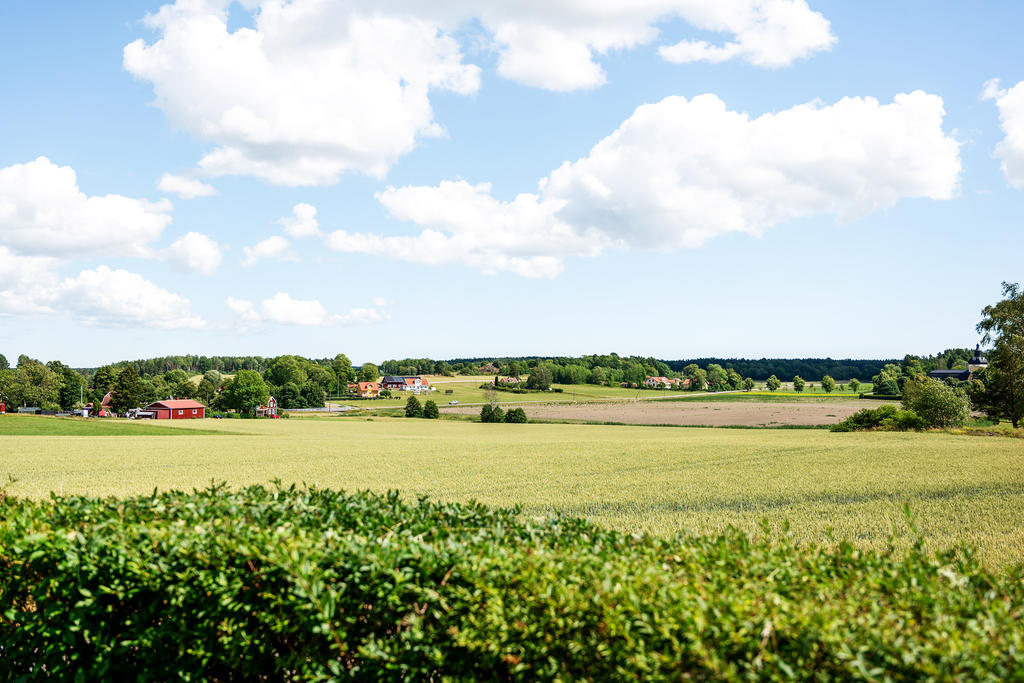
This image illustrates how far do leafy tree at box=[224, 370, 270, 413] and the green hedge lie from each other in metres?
102

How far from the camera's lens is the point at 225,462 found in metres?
27.7

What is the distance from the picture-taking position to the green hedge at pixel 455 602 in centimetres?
301

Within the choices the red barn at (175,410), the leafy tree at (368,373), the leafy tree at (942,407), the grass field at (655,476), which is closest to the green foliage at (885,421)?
the leafy tree at (942,407)

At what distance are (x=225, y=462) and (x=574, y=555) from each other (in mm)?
27394

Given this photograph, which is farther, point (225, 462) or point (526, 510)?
point (225, 462)

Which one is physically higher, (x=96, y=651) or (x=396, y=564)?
(x=396, y=564)

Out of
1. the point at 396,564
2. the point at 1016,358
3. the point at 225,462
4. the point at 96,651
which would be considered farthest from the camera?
the point at 1016,358

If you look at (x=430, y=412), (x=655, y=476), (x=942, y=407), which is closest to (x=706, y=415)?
(x=942, y=407)

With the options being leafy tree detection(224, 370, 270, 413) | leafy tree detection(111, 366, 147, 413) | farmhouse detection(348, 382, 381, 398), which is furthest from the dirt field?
leafy tree detection(111, 366, 147, 413)

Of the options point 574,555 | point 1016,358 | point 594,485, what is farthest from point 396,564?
point 1016,358

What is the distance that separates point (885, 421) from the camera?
46.2 metres

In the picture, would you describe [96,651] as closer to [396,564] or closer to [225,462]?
[396,564]

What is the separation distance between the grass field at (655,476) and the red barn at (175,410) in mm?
54786

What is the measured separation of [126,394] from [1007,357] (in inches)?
4499
